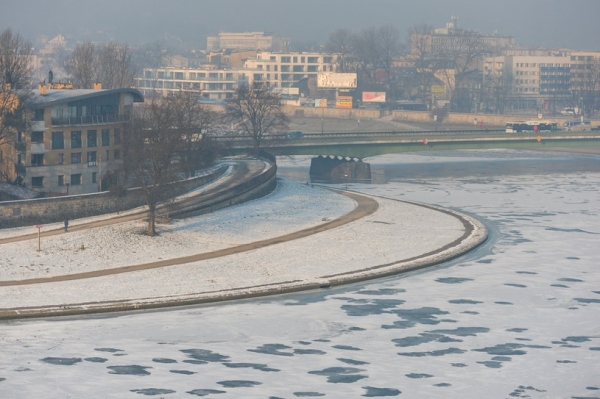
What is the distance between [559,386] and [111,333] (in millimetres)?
23964

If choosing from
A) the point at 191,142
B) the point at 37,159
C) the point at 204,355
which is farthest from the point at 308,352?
the point at 191,142

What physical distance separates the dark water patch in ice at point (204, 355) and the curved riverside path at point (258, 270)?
10387 millimetres

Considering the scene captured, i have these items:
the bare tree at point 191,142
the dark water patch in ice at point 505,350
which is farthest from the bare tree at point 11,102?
the dark water patch in ice at point 505,350

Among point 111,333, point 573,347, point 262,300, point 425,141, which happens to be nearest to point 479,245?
point 262,300

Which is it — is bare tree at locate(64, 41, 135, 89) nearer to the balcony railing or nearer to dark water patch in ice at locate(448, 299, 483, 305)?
the balcony railing

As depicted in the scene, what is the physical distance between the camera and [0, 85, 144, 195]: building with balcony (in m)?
102

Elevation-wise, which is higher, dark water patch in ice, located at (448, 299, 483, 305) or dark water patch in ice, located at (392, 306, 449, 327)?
dark water patch in ice, located at (448, 299, 483, 305)

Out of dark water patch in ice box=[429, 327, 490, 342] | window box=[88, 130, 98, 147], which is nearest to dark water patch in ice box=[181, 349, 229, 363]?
dark water patch in ice box=[429, 327, 490, 342]

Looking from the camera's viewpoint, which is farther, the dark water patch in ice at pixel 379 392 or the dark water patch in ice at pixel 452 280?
the dark water patch in ice at pixel 452 280

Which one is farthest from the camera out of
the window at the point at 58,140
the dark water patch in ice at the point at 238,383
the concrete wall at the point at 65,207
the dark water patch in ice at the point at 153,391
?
the window at the point at 58,140

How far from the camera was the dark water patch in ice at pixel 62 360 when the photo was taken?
192 ft

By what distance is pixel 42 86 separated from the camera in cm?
10719

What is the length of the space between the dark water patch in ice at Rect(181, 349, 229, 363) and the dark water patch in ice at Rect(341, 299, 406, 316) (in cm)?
1147

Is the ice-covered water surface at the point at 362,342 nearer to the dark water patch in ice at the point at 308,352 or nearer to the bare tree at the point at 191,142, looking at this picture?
the dark water patch in ice at the point at 308,352
